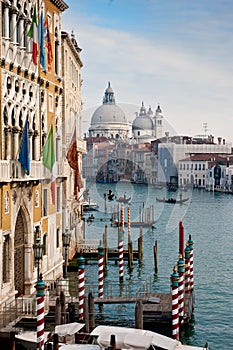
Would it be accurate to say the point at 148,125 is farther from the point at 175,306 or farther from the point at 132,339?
the point at 132,339

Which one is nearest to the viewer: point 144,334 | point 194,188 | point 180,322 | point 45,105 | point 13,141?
point 144,334

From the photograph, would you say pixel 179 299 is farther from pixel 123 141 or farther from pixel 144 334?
pixel 123 141

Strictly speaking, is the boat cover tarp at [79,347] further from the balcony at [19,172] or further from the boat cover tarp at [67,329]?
the balcony at [19,172]

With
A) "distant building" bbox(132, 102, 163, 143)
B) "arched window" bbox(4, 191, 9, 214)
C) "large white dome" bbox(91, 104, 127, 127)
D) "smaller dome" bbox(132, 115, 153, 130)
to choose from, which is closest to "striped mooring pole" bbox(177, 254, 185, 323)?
"arched window" bbox(4, 191, 9, 214)

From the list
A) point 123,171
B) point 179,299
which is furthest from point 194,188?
point 179,299

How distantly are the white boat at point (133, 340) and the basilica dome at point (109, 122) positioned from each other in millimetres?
78463

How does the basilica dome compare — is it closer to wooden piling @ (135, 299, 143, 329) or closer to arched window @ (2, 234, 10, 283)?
arched window @ (2, 234, 10, 283)

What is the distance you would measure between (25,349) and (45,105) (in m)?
4.03

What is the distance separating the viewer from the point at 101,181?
74688 millimetres

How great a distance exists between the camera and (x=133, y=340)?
7.83m

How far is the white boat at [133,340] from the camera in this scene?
25.6 feet

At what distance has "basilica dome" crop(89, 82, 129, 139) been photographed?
8744cm

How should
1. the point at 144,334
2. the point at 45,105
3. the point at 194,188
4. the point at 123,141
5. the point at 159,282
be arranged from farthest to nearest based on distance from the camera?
the point at 123,141 < the point at 194,188 < the point at 159,282 < the point at 45,105 < the point at 144,334

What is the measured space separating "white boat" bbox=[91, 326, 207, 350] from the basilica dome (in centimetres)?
7846
